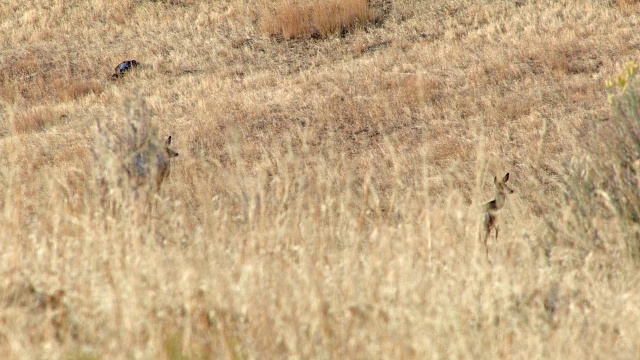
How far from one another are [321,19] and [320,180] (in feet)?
41.4

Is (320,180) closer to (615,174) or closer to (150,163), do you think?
(150,163)

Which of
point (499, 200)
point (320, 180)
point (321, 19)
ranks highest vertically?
point (320, 180)

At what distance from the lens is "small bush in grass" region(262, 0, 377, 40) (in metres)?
16.6

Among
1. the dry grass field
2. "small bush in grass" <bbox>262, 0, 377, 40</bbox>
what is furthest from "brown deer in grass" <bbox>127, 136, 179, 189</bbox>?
"small bush in grass" <bbox>262, 0, 377, 40</bbox>

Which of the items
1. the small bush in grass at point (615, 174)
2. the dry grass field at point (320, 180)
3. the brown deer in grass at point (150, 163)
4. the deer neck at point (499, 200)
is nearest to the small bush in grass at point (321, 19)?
the dry grass field at point (320, 180)

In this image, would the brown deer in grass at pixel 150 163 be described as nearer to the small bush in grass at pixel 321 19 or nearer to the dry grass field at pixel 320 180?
the dry grass field at pixel 320 180

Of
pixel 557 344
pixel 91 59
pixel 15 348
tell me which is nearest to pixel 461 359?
pixel 557 344

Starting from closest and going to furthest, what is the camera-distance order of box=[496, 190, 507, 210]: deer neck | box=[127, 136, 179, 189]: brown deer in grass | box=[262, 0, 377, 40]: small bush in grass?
box=[127, 136, 179, 189]: brown deer in grass → box=[496, 190, 507, 210]: deer neck → box=[262, 0, 377, 40]: small bush in grass

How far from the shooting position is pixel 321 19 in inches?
655

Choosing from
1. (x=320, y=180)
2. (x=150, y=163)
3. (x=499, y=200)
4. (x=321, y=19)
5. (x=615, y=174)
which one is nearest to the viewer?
(x=320, y=180)

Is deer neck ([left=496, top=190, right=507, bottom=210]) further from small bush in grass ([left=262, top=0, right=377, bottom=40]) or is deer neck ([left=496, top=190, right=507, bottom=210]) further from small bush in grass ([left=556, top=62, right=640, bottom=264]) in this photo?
small bush in grass ([left=262, top=0, right=377, bottom=40])

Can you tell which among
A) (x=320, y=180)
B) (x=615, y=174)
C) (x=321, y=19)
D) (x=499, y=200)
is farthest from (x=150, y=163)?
(x=321, y=19)

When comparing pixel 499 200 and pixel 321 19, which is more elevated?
pixel 321 19

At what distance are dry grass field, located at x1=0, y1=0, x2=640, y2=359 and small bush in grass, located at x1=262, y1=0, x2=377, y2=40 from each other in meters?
0.05
